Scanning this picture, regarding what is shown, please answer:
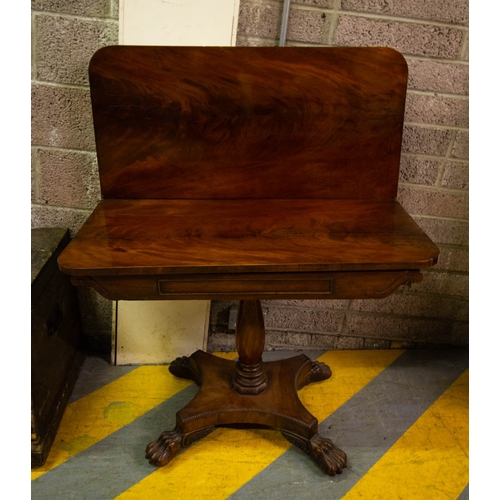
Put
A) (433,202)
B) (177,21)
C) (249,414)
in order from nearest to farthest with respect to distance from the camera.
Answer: (177,21) → (249,414) → (433,202)

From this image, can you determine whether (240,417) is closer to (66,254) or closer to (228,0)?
(66,254)

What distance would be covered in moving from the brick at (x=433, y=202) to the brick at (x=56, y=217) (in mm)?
1133

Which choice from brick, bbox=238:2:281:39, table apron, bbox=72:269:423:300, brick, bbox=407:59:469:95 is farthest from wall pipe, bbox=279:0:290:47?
table apron, bbox=72:269:423:300

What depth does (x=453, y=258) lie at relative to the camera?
77.5 inches

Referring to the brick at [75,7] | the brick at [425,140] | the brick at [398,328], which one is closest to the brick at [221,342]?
the brick at [398,328]

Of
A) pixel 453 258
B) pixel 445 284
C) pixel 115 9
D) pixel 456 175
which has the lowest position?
pixel 445 284

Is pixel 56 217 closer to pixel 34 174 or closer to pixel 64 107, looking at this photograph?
pixel 34 174

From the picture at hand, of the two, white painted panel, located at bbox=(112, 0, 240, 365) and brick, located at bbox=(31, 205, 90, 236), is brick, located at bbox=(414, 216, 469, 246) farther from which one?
brick, located at bbox=(31, 205, 90, 236)

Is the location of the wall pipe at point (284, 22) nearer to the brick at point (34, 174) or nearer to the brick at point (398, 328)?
the brick at point (34, 174)

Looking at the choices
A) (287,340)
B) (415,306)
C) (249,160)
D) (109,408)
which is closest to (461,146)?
(415,306)

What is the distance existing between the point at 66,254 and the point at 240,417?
31.0 inches

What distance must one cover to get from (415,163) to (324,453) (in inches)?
39.7

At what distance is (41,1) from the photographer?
60.6 inches

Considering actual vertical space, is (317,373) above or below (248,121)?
below
